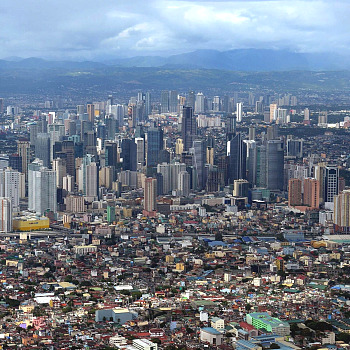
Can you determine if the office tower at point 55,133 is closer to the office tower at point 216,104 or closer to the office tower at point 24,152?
the office tower at point 24,152

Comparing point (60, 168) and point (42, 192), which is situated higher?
point (60, 168)

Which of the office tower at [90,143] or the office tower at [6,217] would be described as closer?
the office tower at [6,217]

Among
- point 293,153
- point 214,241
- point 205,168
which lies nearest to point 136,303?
point 214,241

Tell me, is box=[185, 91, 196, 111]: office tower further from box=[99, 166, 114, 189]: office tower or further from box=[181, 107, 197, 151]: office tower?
box=[99, 166, 114, 189]: office tower

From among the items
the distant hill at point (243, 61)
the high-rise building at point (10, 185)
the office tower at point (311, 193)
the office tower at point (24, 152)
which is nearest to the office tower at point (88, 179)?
the office tower at point (24, 152)

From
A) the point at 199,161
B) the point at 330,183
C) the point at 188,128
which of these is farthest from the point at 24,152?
the point at 330,183

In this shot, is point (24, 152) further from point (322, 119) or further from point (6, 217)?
point (322, 119)

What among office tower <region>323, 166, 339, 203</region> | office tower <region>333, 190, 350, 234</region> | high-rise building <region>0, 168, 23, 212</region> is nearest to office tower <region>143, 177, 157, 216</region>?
high-rise building <region>0, 168, 23, 212</region>

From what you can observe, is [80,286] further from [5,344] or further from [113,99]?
[113,99]
